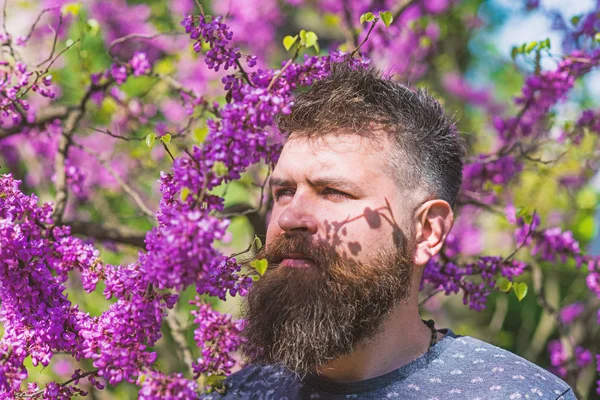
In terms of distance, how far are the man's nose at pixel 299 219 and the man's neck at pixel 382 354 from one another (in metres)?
0.42

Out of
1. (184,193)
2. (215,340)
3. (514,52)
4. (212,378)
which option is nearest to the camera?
(184,193)

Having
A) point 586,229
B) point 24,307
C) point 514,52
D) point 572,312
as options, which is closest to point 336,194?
point 24,307

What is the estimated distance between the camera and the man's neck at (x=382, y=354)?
2.28 meters

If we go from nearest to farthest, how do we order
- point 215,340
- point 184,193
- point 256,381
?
point 184,193
point 215,340
point 256,381

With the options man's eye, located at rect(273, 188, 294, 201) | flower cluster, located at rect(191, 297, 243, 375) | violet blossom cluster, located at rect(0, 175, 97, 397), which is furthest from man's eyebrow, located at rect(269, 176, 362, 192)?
violet blossom cluster, located at rect(0, 175, 97, 397)

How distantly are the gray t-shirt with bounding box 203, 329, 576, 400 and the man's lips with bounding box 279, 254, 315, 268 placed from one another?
Result: 0.42 m

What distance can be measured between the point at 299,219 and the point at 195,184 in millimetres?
636

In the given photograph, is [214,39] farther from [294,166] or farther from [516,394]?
[516,394]

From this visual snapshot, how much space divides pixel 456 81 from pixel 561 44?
4357 millimetres

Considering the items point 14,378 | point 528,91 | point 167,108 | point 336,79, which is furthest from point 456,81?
point 14,378

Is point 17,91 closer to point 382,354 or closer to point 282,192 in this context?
point 282,192

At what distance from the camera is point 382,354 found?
2.29 metres

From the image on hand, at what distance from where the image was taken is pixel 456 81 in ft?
27.4

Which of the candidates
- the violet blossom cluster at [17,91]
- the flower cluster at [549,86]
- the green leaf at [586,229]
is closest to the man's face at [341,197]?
the violet blossom cluster at [17,91]
